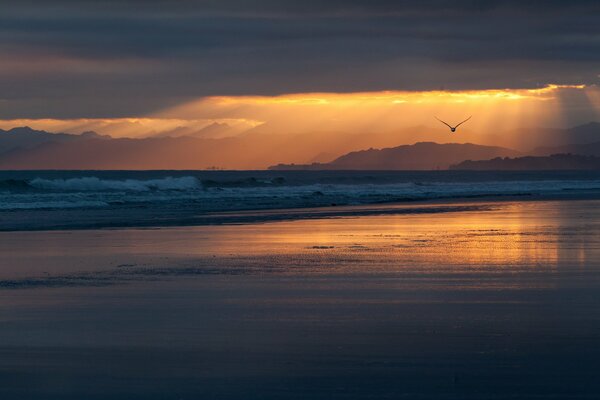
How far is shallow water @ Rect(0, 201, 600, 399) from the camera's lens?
6.97 m

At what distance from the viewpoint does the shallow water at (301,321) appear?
22.9ft

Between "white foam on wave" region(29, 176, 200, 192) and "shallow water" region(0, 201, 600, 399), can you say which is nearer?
"shallow water" region(0, 201, 600, 399)

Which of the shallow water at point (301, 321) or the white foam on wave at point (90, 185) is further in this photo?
the white foam on wave at point (90, 185)

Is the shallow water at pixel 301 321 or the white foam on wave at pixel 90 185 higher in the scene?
the white foam on wave at pixel 90 185

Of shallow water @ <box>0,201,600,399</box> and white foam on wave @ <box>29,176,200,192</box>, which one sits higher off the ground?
white foam on wave @ <box>29,176,200,192</box>

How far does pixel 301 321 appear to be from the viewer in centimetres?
934

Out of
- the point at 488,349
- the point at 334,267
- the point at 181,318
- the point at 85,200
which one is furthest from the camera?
the point at 85,200

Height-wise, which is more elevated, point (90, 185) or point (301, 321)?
point (90, 185)

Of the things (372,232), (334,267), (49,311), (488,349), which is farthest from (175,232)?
(488,349)

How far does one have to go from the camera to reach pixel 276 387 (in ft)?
22.4

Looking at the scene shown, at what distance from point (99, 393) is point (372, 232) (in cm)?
1505

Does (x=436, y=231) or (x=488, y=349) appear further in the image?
(x=436, y=231)

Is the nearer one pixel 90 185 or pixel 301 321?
pixel 301 321

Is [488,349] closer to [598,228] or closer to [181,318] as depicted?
[181,318]
